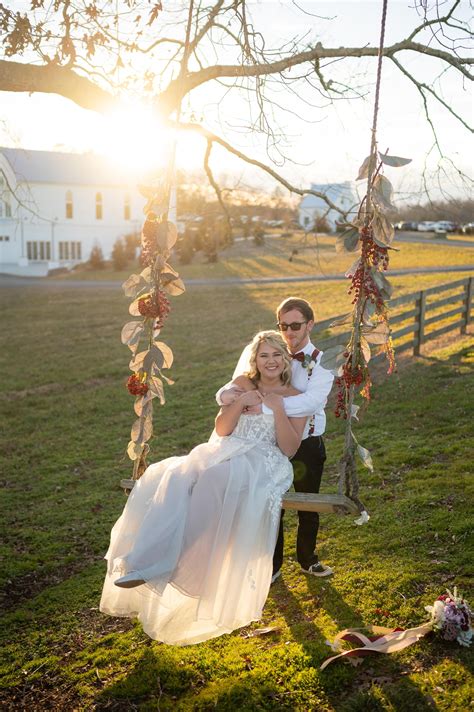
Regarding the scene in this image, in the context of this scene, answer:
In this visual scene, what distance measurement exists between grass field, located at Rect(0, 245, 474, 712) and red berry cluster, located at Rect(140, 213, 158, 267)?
215 centimetres

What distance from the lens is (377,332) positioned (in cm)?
376

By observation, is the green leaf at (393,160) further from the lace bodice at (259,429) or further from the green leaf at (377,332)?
the lace bodice at (259,429)

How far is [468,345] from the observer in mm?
12078

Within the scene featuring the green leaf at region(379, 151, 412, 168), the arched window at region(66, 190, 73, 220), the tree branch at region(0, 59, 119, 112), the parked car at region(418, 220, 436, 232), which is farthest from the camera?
the parked car at region(418, 220, 436, 232)

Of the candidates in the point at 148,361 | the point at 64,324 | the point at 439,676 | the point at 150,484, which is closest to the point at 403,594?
the point at 439,676

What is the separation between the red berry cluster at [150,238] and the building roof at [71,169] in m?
38.6

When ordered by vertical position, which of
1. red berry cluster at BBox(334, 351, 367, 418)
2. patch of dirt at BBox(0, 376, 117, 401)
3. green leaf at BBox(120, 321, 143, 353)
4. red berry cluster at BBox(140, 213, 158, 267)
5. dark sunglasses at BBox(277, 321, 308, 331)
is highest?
red berry cluster at BBox(140, 213, 158, 267)

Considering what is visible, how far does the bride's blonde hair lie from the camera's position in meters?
4.09

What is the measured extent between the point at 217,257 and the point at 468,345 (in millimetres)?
26058

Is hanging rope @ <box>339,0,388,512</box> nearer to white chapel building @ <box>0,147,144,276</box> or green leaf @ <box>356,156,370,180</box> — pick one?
green leaf @ <box>356,156,370,180</box>

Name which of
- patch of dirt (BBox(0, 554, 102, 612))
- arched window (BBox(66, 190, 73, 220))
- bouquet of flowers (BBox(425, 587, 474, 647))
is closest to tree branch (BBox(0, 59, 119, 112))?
patch of dirt (BBox(0, 554, 102, 612))

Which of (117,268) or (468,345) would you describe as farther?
(117,268)

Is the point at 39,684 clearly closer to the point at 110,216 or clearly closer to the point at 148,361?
the point at 148,361

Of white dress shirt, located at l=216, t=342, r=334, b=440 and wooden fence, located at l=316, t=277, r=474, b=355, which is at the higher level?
white dress shirt, located at l=216, t=342, r=334, b=440
